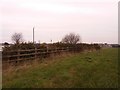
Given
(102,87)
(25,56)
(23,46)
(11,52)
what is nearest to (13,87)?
(102,87)

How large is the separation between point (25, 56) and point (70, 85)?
31.8ft

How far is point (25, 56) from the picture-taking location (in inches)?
712

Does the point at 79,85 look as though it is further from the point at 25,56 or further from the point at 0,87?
the point at 25,56

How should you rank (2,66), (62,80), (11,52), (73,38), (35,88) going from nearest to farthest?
(35,88)
(62,80)
(2,66)
(11,52)
(73,38)

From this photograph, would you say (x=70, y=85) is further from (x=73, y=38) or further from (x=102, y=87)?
(x=73, y=38)

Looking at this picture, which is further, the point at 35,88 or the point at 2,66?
the point at 2,66

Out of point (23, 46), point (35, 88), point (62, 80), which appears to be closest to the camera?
point (35, 88)

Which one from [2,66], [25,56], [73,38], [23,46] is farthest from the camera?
[73,38]

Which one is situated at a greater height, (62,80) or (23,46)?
(23,46)

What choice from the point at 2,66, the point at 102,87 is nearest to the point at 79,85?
the point at 102,87

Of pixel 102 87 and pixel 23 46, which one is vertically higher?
Result: pixel 23 46

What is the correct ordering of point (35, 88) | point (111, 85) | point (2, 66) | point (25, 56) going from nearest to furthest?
point (35, 88) → point (111, 85) → point (2, 66) → point (25, 56)

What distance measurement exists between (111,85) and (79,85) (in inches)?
45.9

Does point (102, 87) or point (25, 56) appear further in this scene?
point (25, 56)
